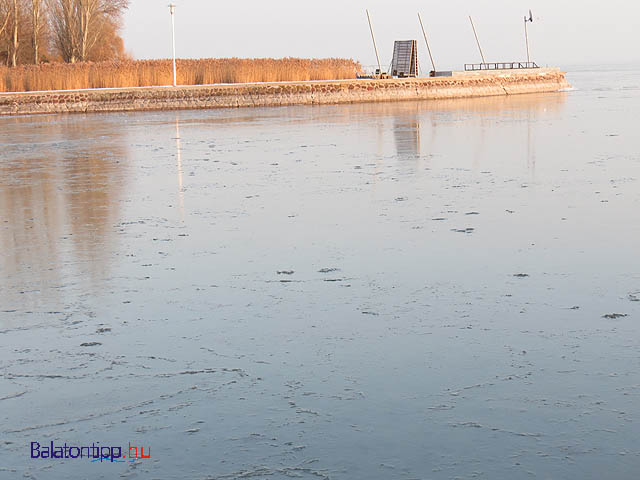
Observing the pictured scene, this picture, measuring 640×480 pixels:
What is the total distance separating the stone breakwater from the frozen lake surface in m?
20.1

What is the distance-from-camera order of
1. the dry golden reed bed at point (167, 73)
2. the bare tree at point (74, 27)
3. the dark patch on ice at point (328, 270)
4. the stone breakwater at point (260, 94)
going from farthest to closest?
the bare tree at point (74, 27) < the dry golden reed bed at point (167, 73) < the stone breakwater at point (260, 94) < the dark patch on ice at point (328, 270)

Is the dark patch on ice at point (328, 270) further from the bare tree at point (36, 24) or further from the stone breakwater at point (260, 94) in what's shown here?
the bare tree at point (36, 24)

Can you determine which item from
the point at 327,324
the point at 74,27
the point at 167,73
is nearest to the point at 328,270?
the point at 327,324

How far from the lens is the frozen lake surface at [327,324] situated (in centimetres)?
382

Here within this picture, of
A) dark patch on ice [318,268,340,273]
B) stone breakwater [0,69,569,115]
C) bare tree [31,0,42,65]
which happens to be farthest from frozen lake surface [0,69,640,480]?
bare tree [31,0,42,65]

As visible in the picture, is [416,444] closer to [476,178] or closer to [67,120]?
[476,178]

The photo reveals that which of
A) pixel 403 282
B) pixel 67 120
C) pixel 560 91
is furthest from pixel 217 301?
pixel 560 91

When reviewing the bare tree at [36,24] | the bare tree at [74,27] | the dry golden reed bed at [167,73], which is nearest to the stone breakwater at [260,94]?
the dry golden reed bed at [167,73]

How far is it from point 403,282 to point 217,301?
1.35m

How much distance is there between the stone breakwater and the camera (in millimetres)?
31077

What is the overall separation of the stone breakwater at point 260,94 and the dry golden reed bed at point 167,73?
2920 millimetres

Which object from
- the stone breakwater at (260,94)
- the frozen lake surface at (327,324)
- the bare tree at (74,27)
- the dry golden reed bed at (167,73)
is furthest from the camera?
the bare tree at (74,27)

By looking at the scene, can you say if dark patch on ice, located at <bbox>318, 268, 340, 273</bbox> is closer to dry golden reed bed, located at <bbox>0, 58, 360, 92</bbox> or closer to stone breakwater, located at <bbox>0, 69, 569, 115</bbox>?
stone breakwater, located at <bbox>0, 69, 569, 115</bbox>

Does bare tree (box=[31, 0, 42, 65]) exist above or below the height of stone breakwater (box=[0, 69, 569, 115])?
above
